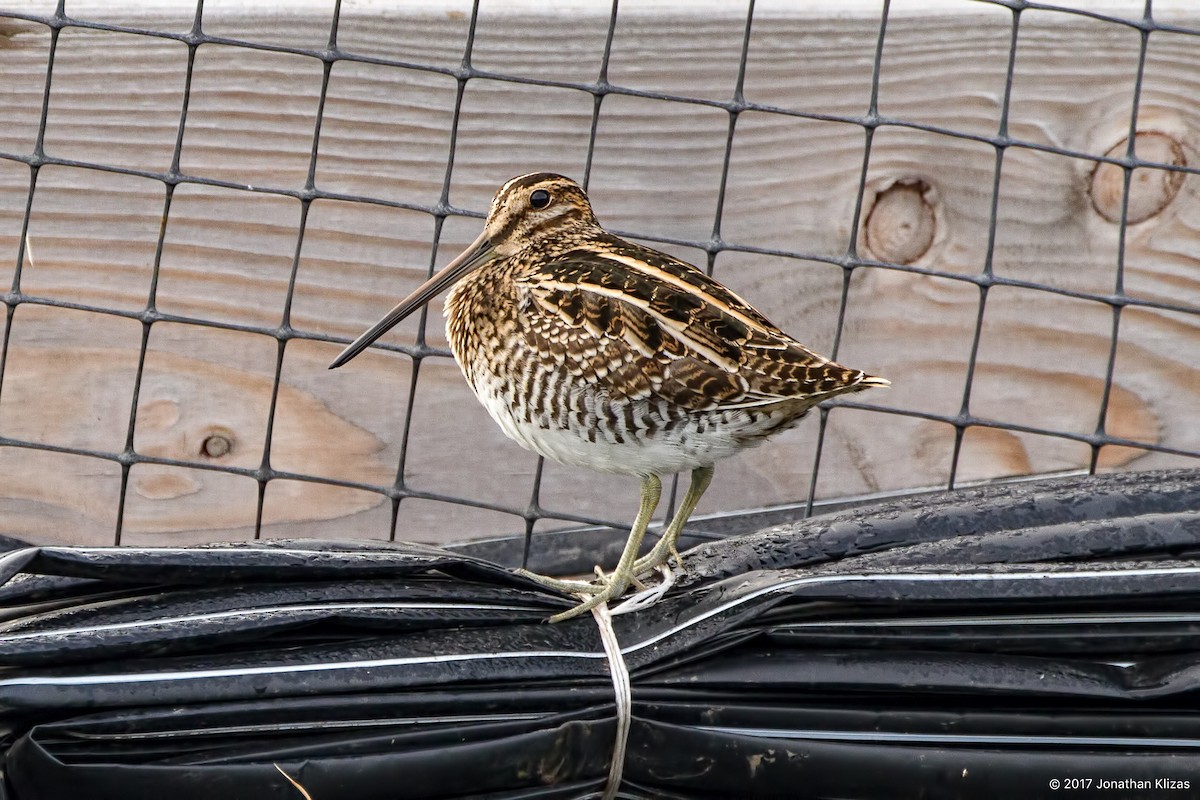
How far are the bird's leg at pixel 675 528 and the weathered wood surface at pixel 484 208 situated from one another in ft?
1.60

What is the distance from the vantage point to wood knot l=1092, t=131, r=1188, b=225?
6.92ft

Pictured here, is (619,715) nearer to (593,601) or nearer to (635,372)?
(593,601)

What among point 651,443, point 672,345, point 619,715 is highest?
point 672,345

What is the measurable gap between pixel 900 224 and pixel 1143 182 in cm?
40

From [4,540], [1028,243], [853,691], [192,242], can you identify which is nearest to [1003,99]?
[1028,243]

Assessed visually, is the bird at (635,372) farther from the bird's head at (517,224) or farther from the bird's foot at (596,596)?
the bird's head at (517,224)

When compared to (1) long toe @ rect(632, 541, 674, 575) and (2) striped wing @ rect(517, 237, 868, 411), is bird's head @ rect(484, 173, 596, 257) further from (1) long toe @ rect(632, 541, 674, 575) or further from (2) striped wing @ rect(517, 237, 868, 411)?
(1) long toe @ rect(632, 541, 674, 575)

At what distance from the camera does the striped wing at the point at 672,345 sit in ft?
4.91

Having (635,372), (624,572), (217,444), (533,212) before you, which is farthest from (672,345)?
(217,444)

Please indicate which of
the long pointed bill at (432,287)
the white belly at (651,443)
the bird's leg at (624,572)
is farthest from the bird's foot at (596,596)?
the long pointed bill at (432,287)

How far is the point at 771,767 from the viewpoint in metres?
1.21

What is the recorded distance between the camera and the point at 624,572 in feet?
4.97

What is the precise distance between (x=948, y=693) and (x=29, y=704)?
824 mm

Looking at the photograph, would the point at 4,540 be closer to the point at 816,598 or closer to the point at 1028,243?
the point at 816,598
